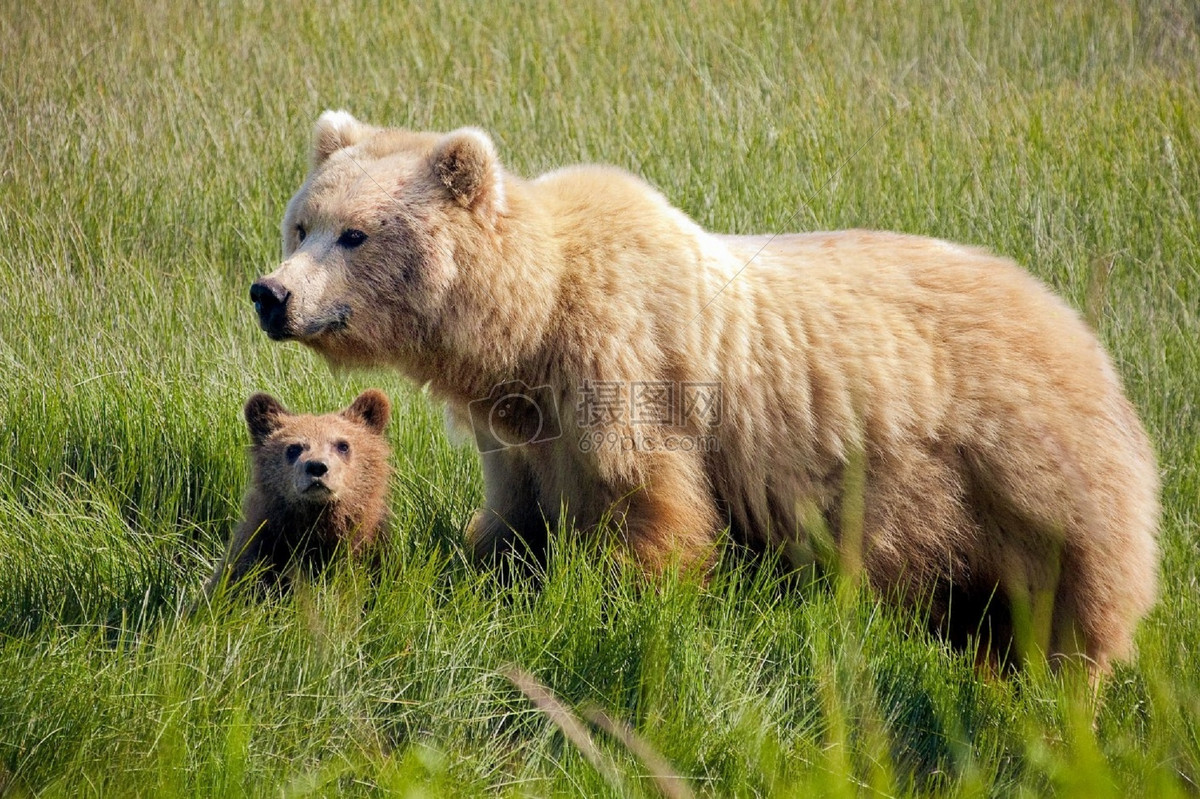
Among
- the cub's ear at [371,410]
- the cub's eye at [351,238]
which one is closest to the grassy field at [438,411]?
the cub's ear at [371,410]

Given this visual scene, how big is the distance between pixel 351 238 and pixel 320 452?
2.62 ft

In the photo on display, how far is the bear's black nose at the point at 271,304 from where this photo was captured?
4.32m

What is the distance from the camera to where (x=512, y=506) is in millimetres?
4848

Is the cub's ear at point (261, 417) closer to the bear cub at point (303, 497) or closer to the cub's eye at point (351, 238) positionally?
the bear cub at point (303, 497)

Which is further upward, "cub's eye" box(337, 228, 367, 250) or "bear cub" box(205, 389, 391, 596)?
"cub's eye" box(337, 228, 367, 250)

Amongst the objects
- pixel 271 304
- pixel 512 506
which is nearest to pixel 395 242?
pixel 271 304

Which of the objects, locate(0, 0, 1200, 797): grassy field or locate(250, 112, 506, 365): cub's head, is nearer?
locate(0, 0, 1200, 797): grassy field

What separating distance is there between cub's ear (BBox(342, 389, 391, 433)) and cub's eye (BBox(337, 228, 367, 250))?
2.44 ft

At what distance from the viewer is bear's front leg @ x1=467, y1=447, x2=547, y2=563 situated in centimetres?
480

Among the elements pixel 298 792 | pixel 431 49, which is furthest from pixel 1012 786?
pixel 431 49

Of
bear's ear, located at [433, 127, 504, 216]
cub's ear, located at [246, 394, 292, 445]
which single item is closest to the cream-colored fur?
bear's ear, located at [433, 127, 504, 216]

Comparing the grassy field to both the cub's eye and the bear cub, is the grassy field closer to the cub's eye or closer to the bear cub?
the bear cub

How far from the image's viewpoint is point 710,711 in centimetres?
388

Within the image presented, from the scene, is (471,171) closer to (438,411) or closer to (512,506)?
(512,506)
